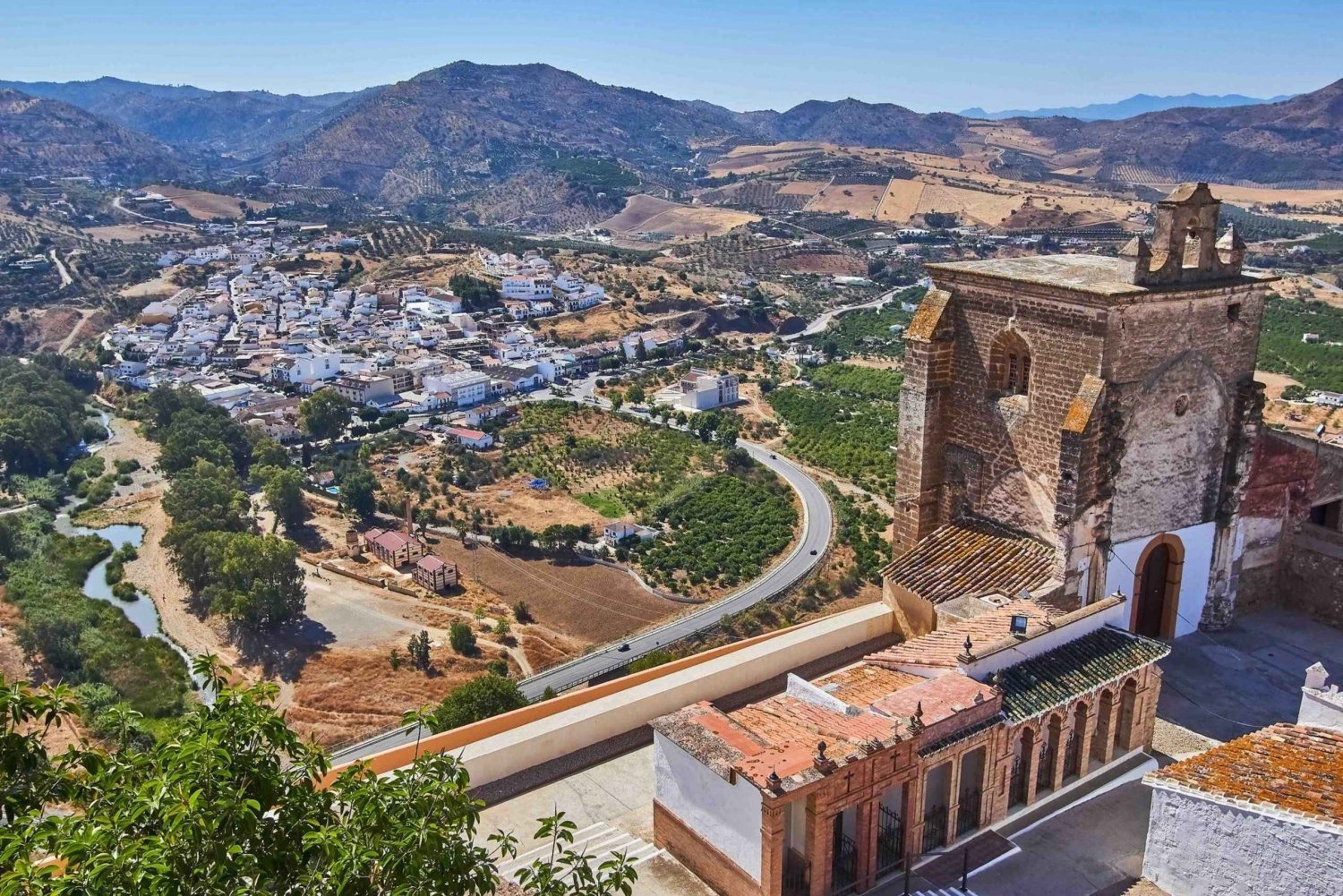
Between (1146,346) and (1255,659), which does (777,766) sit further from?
(1255,659)

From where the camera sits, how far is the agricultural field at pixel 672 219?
173m

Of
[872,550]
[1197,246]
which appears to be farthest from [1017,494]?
[872,550]

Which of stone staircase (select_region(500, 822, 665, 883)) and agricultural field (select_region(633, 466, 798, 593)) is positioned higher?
stone staircase (select_region(500, 822, 665, 883))

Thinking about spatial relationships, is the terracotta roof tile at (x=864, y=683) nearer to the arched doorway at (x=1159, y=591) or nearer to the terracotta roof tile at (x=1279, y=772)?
the terracotta roof tile at (x=1279, y=772)

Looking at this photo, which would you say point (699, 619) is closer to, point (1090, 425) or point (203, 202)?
point (1090, 425)

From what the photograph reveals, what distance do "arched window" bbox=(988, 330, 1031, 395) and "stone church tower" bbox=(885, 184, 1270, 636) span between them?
0.5 inches

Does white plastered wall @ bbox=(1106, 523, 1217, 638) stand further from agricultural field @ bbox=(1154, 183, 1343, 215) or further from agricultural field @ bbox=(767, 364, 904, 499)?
agricultural field @ bbox=(1154, 183, 1343, 215)

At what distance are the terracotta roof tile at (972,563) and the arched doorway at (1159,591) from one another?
4.71 feet

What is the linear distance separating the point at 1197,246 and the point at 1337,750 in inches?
207

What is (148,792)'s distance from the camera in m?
4.54

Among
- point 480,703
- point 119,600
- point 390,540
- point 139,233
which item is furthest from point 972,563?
point 139,233

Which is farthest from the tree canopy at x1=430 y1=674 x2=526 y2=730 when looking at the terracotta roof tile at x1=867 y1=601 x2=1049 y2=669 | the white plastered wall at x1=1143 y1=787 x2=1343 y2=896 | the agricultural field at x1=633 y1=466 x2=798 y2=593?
the agricultural field at x1=633 y1=466 x2=798 y2=593

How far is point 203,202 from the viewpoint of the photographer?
575ft

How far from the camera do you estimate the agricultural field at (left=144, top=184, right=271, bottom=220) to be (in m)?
169
